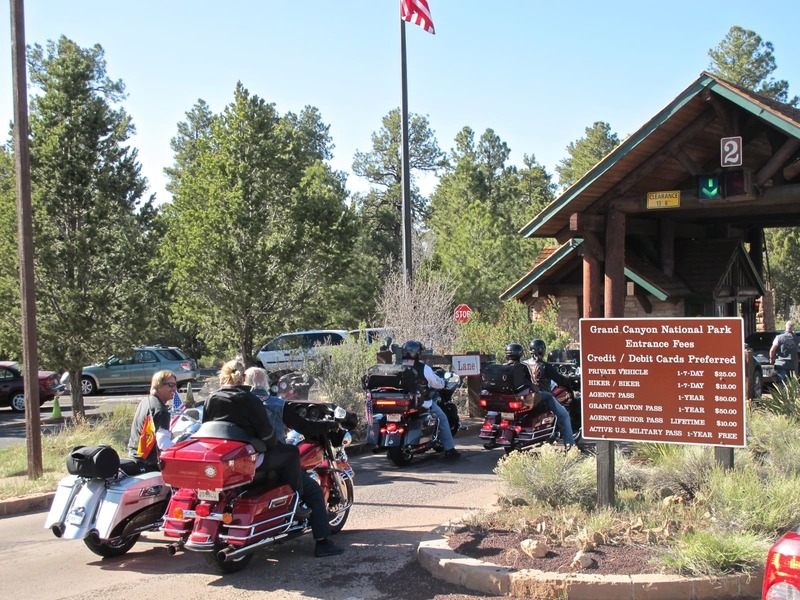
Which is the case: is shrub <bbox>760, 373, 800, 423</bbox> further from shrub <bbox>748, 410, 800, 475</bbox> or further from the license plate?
the license plate

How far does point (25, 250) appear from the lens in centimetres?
1045

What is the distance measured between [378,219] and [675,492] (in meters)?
43.3

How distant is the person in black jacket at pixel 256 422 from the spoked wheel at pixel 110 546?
1408 millimetres

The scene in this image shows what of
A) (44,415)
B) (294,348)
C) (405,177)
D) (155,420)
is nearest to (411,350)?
(155,420)

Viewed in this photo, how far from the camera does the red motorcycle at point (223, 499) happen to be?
629cm

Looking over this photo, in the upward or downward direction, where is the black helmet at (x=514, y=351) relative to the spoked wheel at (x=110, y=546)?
upward

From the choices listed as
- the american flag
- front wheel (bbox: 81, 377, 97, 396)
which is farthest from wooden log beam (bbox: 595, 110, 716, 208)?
front wheel (bbox: 81, 377, 97, 396)

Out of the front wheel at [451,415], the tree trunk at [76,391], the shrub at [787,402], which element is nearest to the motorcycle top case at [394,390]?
the front wheel at [451,415]

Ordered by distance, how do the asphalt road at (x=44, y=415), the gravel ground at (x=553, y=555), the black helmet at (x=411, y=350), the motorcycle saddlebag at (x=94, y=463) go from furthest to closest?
the asphalt road at (x=44, y=415) → the black helmet at (x=411, y=350) → the motorcycle saddlebag at (x=94, y=463) → the gravel ground at (x=553, y=555)

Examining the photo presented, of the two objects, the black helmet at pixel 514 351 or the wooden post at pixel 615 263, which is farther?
the wooden post at pixel 615 263

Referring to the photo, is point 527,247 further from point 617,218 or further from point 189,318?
point 617,218

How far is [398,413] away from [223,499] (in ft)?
16.0

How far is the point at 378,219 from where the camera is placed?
50531 millimetres

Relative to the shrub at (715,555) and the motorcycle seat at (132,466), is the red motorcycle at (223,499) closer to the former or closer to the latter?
the motorcycle seat at (132,466)
